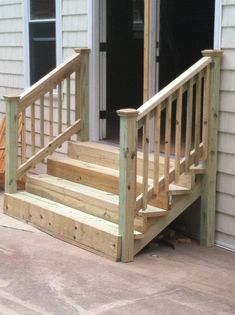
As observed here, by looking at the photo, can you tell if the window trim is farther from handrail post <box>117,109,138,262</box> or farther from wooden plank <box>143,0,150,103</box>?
handrail post <box>117,109,138,262</box>

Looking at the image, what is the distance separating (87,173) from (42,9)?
2.53 m

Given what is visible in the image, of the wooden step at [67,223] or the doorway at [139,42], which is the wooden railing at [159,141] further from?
the doorway at [139,42]

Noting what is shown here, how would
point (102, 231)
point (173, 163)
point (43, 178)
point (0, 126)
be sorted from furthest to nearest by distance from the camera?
point (0, 126)
point (43, 178)
point (173, 163)
point (102, 231)

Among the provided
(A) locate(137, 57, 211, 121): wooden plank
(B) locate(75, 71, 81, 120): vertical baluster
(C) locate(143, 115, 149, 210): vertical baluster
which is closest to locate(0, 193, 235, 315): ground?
(C) locate(143, 115, 149, 210): vertical baluster

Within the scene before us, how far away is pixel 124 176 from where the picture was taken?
477 centimetres

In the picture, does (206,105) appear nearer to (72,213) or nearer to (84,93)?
(72,213)

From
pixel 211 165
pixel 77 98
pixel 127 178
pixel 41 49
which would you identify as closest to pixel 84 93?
pixel 77 98

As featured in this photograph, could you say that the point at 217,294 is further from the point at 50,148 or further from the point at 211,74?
the point at 50,148

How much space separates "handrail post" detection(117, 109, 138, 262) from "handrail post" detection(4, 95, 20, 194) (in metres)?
1.68

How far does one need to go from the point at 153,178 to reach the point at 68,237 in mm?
927

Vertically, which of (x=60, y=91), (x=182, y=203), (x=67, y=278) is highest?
(x=60, y=91)

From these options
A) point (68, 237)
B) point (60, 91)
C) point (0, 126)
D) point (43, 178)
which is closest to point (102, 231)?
point (68, 237)

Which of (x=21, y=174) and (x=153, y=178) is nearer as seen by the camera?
(x=153, y=178)

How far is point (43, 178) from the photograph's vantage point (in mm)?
6277
